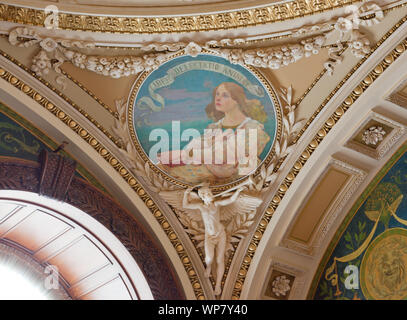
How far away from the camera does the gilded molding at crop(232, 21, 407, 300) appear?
824 centimetres

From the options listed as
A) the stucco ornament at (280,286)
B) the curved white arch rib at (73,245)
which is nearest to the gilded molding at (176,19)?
the curved white arch rib at (73,245)

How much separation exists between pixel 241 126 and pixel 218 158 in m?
0.50

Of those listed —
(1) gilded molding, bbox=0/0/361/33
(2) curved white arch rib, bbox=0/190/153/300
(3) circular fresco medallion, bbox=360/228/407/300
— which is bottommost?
(3) circular fresco medallion, bbox=360/228/407/300

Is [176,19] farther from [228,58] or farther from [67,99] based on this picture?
[67,99]

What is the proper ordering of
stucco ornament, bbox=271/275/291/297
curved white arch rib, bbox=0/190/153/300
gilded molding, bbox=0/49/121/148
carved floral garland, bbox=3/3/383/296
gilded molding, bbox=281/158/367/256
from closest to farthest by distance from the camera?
carved floral garland, bbox=3/3/383/296
gilded molding, bbox=0/49/121/148
curved white arch rib, bbox=0/190/153/300
gilded molding, bbox=281/158/367/256
stucco ornament, bbox=271/275/291/297

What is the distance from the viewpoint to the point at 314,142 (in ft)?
29.3

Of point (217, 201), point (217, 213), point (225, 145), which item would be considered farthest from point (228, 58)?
point (217, 213)

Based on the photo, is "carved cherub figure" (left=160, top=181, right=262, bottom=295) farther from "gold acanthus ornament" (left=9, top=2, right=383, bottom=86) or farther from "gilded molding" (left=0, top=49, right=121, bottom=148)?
"gold acanthus ornament" (left=9, top=2, right=383, bottom=86)

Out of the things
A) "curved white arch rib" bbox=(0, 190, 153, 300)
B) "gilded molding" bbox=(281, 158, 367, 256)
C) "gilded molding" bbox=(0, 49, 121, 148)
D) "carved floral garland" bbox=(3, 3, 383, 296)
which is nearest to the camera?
"carved floral garland" bbox=(3, 3, 383, 296)

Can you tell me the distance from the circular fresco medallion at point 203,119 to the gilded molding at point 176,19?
409 mm

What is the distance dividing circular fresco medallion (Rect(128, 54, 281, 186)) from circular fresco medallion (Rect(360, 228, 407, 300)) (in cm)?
173

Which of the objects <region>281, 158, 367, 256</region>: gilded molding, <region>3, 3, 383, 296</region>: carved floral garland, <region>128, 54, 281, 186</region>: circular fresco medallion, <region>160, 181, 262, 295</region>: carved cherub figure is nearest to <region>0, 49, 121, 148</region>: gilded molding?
<region>3, 3, 383, 296</region>: carved floral garland
